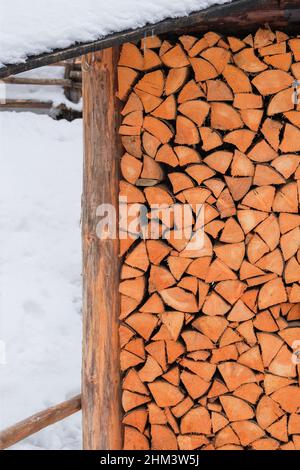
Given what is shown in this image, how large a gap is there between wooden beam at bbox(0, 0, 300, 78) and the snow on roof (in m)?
0.02

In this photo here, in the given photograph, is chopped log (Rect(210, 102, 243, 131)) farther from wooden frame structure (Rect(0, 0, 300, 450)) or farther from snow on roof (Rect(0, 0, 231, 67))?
snow on roof (Rect(0, 0, 231, 67))

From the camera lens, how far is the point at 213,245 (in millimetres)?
3297

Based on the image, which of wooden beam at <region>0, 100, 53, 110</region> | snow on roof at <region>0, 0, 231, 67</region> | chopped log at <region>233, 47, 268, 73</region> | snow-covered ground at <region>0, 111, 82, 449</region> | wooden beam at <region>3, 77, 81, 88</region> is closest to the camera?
snow on roof at <region>0, 0, 231, 67</region>

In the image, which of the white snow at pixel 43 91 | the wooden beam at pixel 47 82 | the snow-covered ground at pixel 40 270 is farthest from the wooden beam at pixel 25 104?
the wooden beam at pixel 47 82

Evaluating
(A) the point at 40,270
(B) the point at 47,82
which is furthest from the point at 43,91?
(A) the point at 40,270

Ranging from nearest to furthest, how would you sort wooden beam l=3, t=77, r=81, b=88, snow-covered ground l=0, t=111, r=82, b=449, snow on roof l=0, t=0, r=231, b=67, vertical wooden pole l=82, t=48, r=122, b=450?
snow on roof l=0, t=0, r=231, b=67
vertical wooden pole l=82, t=48, r=122, b=450
snow-covered ground l=0, t=111, r=82, b=449
wooden beam l=3, t=77, r=81, b=88

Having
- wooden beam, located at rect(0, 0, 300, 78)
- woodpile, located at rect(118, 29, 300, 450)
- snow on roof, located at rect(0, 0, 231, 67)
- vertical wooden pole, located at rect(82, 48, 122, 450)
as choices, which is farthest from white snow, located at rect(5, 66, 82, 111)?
snow on roof, located at rect(0, 0, 231, 67)

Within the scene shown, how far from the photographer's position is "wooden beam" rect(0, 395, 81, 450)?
126 inches

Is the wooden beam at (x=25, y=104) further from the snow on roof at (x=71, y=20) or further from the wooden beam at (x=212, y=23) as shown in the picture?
the snow on roof at (x=71, y=20)

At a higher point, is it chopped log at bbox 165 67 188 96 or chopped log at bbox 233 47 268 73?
chopped log at bbox 233 47 268 73

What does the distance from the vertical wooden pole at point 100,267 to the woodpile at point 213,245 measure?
0.07 m

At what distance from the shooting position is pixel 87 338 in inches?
138

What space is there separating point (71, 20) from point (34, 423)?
2163 millimetres
